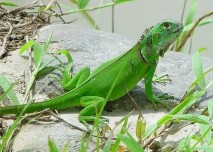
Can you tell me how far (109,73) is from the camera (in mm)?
4191

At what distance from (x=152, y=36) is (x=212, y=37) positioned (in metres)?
2.41

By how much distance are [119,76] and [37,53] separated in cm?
69

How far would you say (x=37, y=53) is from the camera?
14.7ft

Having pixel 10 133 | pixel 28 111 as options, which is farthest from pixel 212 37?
pixel 10 133

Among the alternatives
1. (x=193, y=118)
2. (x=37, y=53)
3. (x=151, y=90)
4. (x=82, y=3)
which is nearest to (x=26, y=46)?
(x=37, y=53)

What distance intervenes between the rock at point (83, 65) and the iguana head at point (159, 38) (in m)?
0.25

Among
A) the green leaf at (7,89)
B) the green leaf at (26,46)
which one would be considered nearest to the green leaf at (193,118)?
the green leaf at (7,89)

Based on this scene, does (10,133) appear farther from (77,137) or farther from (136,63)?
(136,63)

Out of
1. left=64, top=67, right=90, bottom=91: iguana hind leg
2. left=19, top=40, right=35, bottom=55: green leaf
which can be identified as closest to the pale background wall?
left=19, top=40, right=35, bottom=55: green leaf

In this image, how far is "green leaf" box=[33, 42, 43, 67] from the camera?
4.42 meters

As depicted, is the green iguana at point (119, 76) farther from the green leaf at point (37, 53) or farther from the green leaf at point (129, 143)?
the green leaf at point (129, 143)

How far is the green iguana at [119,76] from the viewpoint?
4.05m

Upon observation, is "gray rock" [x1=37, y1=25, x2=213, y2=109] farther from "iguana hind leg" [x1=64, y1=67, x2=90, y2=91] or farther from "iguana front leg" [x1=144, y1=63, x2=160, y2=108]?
"iguana hind leg" [x1=64, y1=67, x2=90, y2=91]

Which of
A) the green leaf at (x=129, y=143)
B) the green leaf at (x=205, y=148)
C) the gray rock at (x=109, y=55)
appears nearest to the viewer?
the green leaf at (x=129, y=143)
